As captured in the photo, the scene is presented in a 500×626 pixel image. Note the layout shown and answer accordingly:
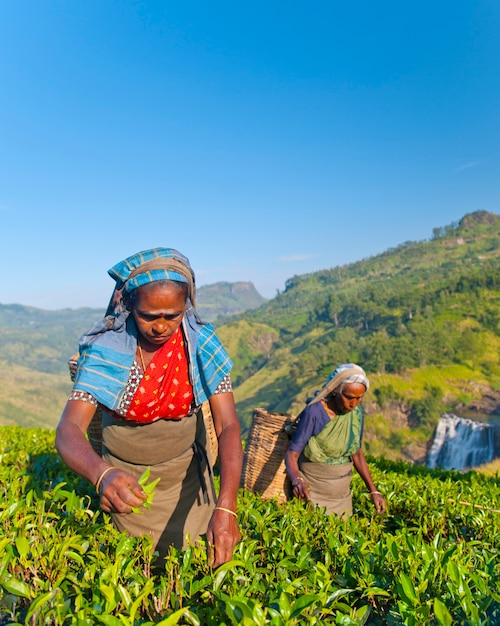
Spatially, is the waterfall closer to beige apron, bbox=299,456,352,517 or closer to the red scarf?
beige apron, bbox=299,456,352,517

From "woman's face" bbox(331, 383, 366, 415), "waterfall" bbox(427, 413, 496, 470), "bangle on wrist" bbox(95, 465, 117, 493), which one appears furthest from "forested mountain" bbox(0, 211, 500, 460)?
"bangle on wrist" bbox(95, 465, 117, 493)

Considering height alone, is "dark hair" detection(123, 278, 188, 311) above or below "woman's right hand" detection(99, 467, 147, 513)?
above

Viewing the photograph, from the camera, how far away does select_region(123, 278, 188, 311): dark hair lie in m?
2.32

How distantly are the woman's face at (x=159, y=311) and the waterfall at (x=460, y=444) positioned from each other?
61.2 m

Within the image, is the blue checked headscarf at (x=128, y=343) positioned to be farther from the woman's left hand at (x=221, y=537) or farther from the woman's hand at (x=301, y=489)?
the woman's hand at (x=301, y=489)

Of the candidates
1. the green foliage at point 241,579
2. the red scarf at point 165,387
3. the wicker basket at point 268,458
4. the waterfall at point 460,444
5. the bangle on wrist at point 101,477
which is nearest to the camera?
the green foliage at point 241,579

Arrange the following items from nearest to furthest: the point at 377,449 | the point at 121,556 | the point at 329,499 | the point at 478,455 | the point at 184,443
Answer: the point at 121,556 → the point at 184,443 → the point at 329,499 → the point at 478,455 → the point at 377,449

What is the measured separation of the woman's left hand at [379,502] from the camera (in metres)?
4.10

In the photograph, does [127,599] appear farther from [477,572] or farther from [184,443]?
[477,572]

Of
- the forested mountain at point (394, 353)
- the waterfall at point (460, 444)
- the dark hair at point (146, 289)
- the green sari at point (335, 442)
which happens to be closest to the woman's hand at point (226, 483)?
the dark hair at point (146, 289)

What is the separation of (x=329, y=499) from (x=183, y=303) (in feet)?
9.33

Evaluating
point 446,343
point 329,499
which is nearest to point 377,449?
point 446,343

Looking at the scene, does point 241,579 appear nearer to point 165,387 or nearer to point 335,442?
point 165,387

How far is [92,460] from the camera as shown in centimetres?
202
